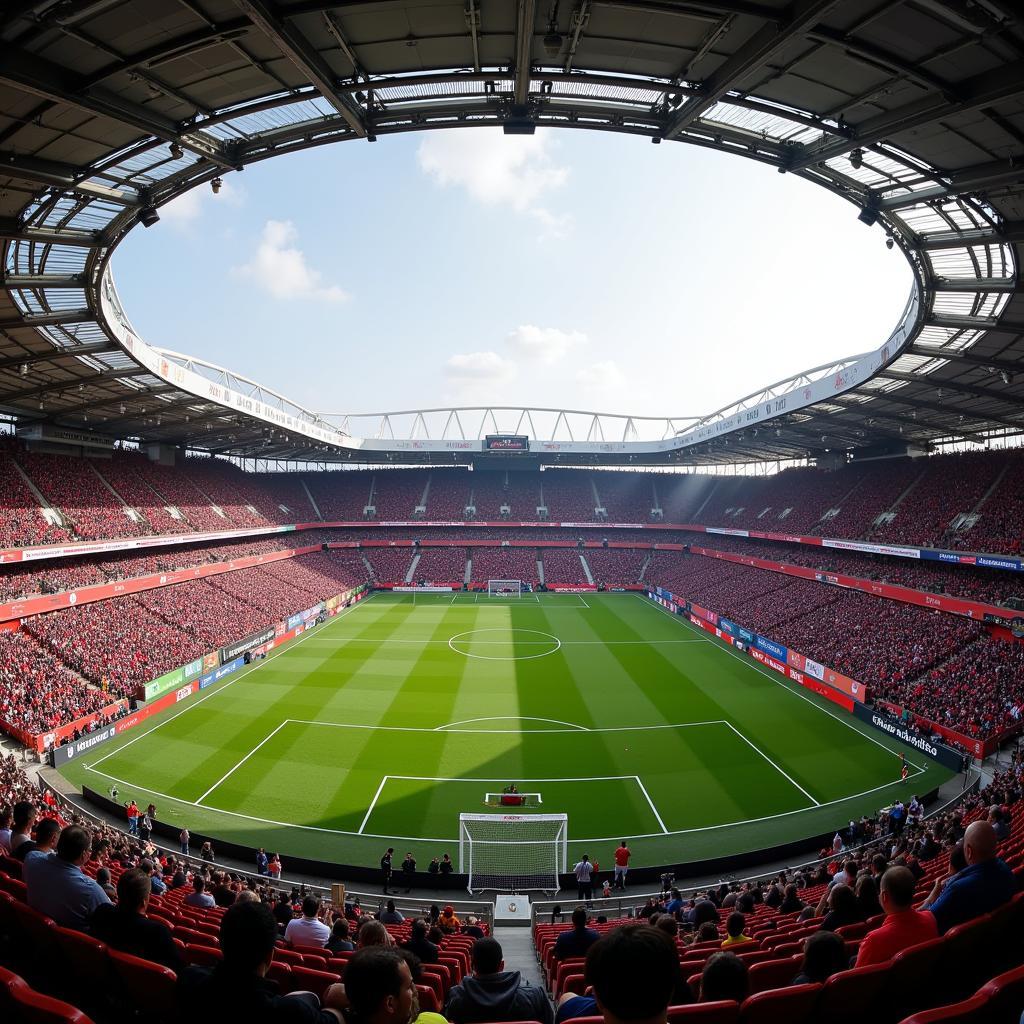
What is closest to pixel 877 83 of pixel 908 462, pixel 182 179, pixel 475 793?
pixel 182 179

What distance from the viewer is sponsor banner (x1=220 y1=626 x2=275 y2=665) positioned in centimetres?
3531

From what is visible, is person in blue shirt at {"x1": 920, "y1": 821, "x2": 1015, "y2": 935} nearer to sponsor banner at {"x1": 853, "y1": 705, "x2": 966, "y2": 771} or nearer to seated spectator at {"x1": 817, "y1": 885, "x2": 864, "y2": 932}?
seated spectator at {"x1": 817, "y1": 885, "x2": 864, "y2": 932}

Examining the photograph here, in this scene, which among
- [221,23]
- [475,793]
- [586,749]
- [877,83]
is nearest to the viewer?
[221,23]

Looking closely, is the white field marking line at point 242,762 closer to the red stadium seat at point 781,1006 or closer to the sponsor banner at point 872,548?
the red stadium seat at point 781,1006

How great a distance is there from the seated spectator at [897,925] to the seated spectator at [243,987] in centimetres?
401

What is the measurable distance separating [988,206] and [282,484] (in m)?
69.1

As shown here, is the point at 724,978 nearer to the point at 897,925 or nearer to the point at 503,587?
the point at 897,925

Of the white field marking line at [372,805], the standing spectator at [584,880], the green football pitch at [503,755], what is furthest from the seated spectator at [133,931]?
the white field marking line at [372,805]

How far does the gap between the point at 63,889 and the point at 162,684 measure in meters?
28.0

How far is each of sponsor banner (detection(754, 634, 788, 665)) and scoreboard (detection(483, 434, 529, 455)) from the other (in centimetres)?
3801

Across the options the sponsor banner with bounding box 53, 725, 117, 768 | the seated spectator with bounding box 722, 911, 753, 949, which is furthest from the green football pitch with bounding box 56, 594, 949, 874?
the seated spectator with bounding box 722, 911, 753, 949

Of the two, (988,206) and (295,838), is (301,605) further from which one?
(988,206)

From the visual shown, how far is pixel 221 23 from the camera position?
31.0 ft

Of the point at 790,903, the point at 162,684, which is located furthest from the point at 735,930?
the point at 162,684
